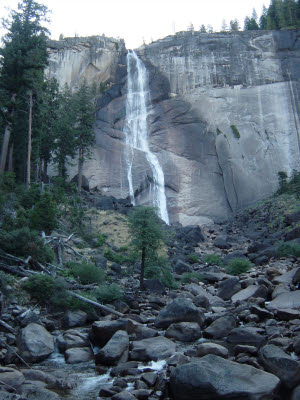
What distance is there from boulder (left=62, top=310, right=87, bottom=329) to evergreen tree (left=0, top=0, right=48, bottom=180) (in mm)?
15663

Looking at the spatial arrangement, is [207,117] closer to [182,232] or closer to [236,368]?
[182,232]

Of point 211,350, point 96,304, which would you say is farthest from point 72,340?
point 211,350

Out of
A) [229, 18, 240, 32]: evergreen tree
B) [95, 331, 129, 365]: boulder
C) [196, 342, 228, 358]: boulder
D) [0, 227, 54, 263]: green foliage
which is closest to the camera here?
[196, 342, 228, 358]: boulder

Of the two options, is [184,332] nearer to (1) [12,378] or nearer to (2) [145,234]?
(1) [12,378]

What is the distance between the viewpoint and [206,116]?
1929 inches

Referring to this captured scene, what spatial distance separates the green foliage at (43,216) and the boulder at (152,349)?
1246 centimetres

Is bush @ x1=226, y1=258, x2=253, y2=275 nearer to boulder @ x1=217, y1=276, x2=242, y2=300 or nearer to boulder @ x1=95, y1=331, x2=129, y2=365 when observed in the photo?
boulder @ x1=217, y1=276, x2=242, y2=300

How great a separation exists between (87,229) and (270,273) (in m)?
15.0

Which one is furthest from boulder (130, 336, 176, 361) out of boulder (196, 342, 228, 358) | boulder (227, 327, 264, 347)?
boulder (227, 327, 264, 347)

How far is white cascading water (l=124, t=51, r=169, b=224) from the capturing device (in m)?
43.7

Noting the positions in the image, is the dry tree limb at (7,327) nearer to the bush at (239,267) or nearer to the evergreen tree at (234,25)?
the bush at (239,267)

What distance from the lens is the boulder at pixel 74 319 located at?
12711mm

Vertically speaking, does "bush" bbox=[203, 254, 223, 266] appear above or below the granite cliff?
below

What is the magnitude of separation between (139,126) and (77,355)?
4074 centimetres
